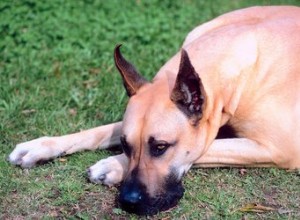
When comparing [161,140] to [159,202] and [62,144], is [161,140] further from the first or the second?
[62,144]

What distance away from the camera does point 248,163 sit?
463cm

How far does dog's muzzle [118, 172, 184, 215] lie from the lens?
4.01 meters

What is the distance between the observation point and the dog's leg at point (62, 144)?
4.77m

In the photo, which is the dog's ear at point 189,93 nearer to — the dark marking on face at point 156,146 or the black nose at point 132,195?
the dark marking on face at point 156,146

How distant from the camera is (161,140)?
13.6 feet

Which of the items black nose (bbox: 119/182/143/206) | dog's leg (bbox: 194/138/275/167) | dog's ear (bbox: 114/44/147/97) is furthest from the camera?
dog's leg (bbox: 194/138/275/167)

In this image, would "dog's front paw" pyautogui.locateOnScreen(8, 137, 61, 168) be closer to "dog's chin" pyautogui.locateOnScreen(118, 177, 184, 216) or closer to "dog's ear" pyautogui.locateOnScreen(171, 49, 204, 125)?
"dog's chin" pyautogui.locateOnScreen(118, 177, 184, 216)

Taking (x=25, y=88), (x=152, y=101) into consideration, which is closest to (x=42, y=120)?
(x=25, y=88)

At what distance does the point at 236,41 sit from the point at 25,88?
7.51 feet

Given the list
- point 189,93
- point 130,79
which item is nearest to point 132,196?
point 189,93

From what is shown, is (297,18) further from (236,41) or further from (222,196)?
(222,196)

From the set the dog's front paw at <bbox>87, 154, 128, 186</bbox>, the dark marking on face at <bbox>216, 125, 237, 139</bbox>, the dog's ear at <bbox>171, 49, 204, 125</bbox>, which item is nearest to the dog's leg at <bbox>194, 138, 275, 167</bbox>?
the dark marking on face at <bbox>216, 125, 237, 139</bbox>

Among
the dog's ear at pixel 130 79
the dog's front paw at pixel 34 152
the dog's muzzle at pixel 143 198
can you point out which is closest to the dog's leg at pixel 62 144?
the dog's front paw at pixel 34 152

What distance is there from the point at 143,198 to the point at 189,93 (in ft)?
2.35
